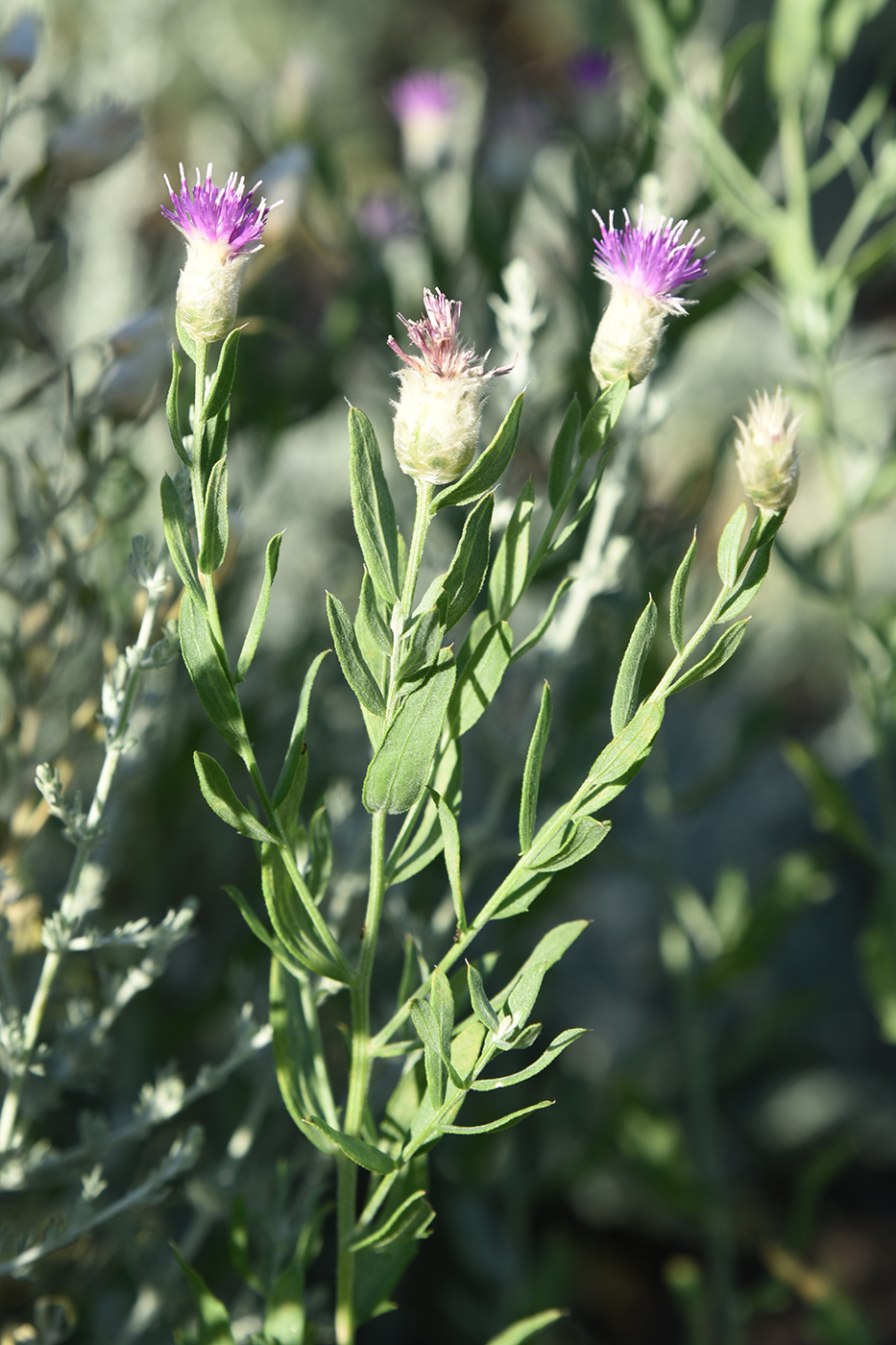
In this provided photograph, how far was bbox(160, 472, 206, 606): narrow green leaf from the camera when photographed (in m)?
0.34

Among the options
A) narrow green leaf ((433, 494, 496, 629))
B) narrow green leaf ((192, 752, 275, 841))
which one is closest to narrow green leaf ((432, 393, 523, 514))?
narrow green leaf ((433, 494, 496, 629))

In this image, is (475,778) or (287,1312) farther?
(475,778)

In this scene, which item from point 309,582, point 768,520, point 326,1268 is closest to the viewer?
point 768,520

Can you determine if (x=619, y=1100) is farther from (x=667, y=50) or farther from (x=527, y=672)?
(x=667, y=50)

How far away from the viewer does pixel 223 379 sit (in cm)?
34

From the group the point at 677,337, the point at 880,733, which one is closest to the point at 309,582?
the point at 677,337

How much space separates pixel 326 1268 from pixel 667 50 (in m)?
0.93

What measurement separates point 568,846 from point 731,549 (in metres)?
0.11

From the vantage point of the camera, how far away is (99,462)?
582mm

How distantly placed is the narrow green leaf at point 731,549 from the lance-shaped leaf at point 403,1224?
0.74 feet

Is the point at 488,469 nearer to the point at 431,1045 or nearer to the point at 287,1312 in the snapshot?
the point at 431,1045

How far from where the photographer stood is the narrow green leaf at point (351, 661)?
34cm

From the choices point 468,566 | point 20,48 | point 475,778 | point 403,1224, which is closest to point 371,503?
point 468,566

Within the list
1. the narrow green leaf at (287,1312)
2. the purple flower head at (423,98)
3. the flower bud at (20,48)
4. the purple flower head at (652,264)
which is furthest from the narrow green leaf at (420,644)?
the purple flower head at (423,98)
